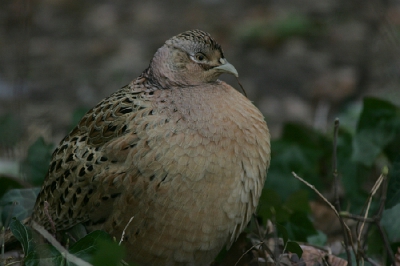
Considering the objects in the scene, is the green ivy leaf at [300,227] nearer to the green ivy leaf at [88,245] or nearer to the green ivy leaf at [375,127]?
the green ivy leaf at [375,127]

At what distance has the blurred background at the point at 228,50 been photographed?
27.1 feet

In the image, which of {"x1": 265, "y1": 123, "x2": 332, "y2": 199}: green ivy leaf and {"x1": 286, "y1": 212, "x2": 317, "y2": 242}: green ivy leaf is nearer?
{"x1": 286, "y1": 212, "x2": 317, "y2": 242}: green ivy leaf

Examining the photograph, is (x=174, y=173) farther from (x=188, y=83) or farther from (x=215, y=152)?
(x=188, y=83)

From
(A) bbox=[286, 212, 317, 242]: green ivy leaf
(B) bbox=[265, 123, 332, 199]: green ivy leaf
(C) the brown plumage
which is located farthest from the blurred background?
(C) the brown plumage

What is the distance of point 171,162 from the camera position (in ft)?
12.4

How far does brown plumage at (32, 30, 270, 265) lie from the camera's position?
380 centimetres

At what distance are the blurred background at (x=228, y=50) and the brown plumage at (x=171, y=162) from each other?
3109mm

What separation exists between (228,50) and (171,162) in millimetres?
5939

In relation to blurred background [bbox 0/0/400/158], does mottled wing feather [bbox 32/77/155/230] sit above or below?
above

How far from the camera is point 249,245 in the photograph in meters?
4.50

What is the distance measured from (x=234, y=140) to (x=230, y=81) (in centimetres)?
465

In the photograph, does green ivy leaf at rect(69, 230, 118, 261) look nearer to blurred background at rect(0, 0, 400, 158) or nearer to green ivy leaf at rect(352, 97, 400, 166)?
green ivy leaf at rect(352, 97, 400, 166)

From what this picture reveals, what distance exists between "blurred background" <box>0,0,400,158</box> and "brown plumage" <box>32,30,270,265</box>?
311 cm

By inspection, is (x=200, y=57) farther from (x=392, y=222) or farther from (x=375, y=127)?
(x=375, y=127)
